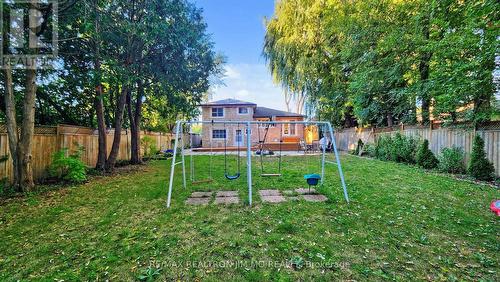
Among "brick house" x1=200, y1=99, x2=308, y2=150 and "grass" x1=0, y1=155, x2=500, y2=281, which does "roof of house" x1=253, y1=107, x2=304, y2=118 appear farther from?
"grass" x1=0, y1=155, x2=500, y2=281

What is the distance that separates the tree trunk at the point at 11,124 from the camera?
4789mm

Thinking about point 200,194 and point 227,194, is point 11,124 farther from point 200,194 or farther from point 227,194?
point 227,194

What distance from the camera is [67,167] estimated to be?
21.4 feet

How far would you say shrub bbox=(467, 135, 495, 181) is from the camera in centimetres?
622

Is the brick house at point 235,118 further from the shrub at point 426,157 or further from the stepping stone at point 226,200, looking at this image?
the stepping stone at point 226,200

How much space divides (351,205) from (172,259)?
348 centimetres

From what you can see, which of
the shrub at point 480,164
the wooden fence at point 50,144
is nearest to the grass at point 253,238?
the wooden fence at point 50,144

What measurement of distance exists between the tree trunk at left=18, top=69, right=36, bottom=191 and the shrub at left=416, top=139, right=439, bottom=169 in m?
13.2

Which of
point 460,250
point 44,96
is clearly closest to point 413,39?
point 460,250

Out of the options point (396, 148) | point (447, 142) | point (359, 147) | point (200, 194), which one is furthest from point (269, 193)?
point (359, 147)

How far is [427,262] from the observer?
2.39m

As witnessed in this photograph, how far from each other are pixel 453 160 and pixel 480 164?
981 mm

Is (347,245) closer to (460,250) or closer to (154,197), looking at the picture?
(460,250)

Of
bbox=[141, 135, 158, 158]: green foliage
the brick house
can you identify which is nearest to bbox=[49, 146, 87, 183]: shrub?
bbox=[141, 135, 158, 158]: green foliage
